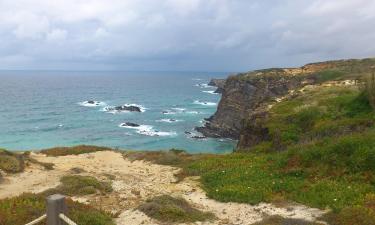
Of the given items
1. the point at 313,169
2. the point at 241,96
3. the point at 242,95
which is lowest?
the point at 241,96

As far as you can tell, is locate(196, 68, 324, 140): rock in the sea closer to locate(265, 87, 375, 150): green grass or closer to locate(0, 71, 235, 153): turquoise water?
locate(0, 71, 235, 153): turquoise water

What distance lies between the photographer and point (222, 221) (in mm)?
17188

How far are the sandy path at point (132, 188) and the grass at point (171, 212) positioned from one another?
34 centimetres

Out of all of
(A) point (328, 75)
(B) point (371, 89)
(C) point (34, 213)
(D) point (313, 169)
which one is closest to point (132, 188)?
(C) point (34, 213)

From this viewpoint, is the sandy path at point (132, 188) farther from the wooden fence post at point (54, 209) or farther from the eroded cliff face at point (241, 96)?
the eroded cliff face at point (241, 96)

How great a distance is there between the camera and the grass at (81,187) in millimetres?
21734

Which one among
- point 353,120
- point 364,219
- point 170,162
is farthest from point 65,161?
point 364,219

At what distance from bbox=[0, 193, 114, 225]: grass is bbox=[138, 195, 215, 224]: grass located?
167cm

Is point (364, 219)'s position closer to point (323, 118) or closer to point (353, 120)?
point (353, 120)

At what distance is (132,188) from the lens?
23.2 metres

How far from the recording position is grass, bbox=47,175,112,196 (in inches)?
856

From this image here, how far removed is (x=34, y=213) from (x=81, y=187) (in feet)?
19.8

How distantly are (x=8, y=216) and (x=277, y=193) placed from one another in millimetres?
11401

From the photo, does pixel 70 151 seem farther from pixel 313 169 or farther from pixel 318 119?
pixel 313 169
